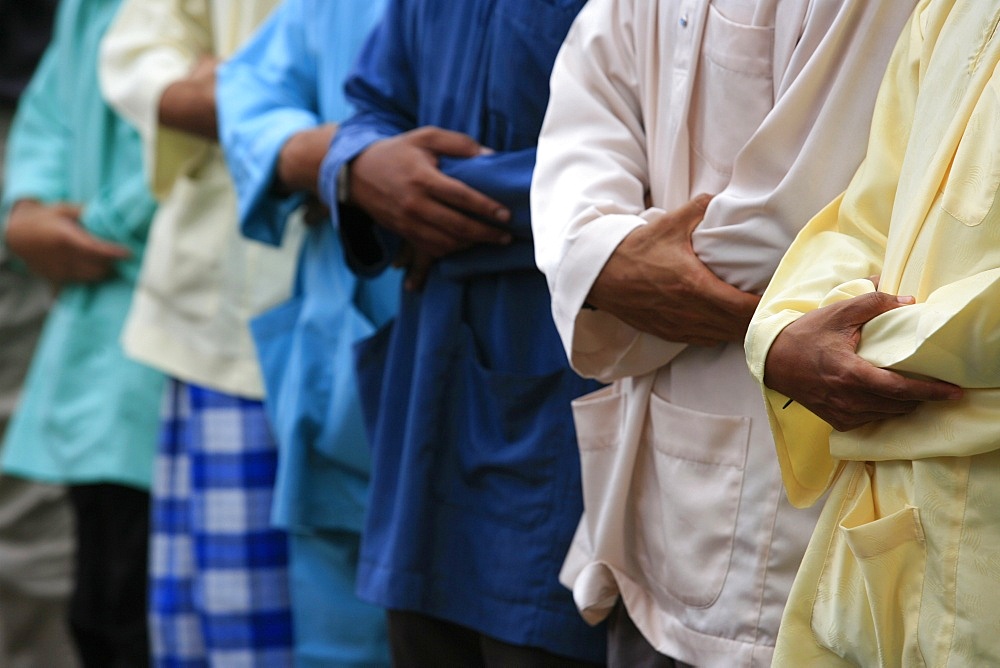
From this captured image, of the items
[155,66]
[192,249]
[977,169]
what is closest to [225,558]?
[192,249]

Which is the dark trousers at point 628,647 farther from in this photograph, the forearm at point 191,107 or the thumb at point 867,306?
the forearm at point 191,107

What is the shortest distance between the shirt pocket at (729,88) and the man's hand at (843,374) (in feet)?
→ 0.93

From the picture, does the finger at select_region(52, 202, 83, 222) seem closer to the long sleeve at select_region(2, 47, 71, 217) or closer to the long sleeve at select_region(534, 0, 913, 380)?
the long sleeve at select_region(2, 47, 71, 217)

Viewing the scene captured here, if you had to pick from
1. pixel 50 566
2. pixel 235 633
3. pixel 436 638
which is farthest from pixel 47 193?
pixel 436 638

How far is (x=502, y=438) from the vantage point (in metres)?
1.58

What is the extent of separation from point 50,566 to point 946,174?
2.50 meters

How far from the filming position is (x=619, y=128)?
4.48ft

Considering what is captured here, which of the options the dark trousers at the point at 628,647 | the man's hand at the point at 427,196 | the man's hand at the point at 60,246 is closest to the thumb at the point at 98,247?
the man's hand at the point at 60,246

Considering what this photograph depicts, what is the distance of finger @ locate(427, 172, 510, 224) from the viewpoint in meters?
1.57

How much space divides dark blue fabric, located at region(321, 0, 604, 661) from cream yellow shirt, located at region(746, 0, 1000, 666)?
47 cm

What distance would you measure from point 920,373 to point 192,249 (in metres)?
1.63

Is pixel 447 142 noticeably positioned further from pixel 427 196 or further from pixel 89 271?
pixel 89 271

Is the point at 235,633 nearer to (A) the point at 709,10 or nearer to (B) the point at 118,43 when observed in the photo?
(B) the point at 118,43

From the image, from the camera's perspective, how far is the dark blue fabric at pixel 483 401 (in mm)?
1531
